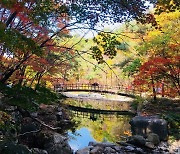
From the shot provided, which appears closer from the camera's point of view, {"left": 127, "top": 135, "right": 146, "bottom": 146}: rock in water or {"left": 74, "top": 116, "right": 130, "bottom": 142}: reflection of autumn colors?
{"left": 127, "top": 135, "right": 146, "bottom": 146}: rock in water

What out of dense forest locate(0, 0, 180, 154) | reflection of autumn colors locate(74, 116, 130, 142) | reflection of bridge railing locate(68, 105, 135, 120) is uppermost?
dense forest locate(0, 0, 180, 154)

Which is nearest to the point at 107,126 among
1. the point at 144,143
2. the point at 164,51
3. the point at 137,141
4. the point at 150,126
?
the point at 164,51

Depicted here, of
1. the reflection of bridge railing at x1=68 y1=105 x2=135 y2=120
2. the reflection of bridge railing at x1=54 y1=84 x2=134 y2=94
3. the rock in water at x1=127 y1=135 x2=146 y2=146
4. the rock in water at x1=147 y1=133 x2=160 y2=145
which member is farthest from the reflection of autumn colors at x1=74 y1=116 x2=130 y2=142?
the reflection of bridge railing at x1=54 y1=84 x2=134 y2=94

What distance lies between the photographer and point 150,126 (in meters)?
8.89

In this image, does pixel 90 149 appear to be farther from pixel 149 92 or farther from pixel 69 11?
pixel 149 92

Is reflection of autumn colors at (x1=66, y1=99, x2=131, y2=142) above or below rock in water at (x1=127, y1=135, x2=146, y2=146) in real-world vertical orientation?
below

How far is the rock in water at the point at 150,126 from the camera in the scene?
877 cm

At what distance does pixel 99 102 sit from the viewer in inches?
910

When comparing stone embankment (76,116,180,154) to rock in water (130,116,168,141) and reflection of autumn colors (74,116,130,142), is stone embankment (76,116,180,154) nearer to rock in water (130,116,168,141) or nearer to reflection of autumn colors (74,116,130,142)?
rock in water (130,116,168,141)

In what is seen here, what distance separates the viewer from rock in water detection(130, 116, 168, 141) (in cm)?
877

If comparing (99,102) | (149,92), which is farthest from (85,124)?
(99,102)

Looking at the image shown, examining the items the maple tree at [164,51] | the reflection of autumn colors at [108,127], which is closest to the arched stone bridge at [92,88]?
the reflection of autumn colors at [108,127]

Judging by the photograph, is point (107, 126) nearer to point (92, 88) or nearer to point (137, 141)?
point (137, 141)

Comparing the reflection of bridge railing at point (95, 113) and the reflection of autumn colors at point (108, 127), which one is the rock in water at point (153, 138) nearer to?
the reflection of autumn colors at point (108, 127)
